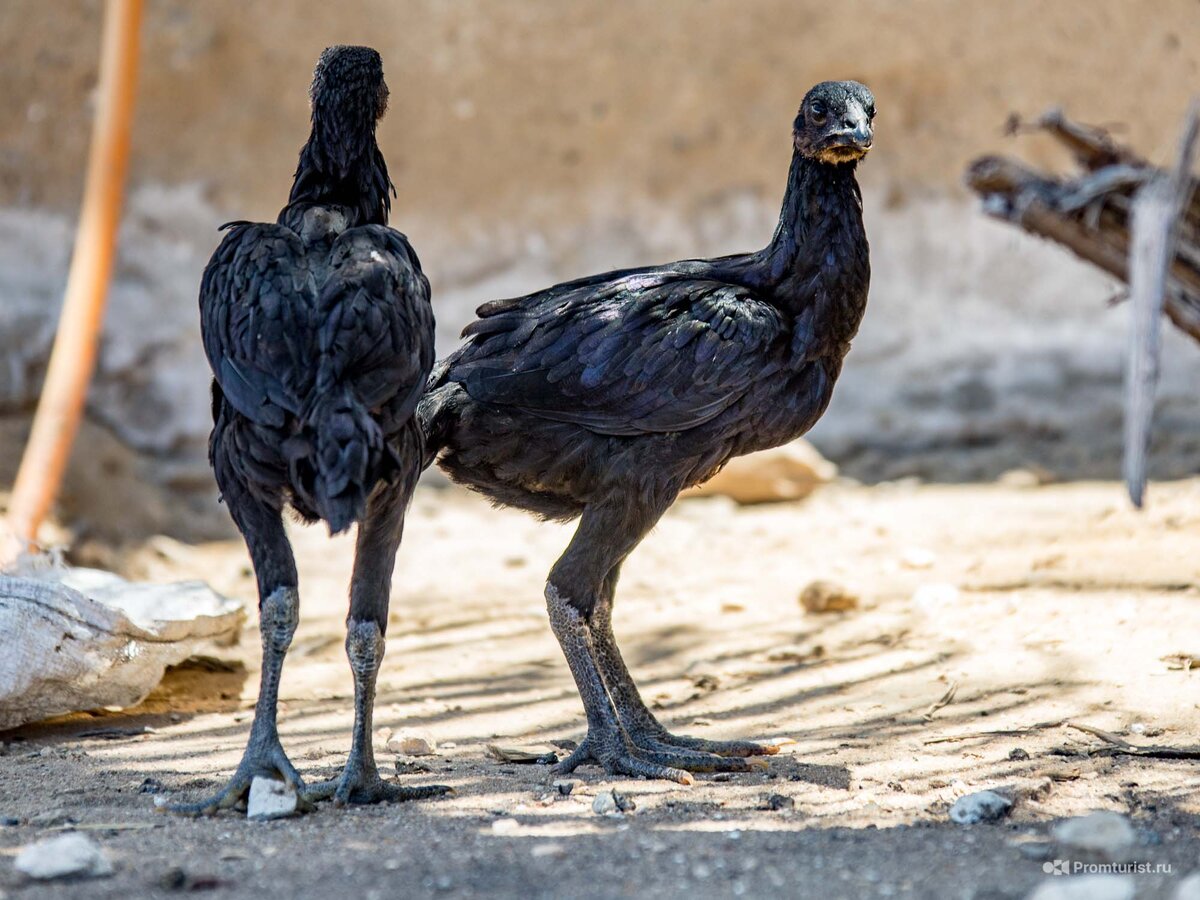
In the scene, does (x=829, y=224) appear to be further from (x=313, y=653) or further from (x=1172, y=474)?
(x=1172, y=474)

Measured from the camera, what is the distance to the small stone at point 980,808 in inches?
142

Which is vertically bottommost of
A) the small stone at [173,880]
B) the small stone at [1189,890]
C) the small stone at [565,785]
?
the small stone at [1189,890]

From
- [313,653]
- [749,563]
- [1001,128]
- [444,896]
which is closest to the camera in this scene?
[444,896]

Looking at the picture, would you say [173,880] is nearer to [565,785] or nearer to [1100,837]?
[565,785]

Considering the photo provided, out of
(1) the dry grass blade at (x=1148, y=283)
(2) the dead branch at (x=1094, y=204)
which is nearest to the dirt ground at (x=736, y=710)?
(1) the dry grass blade at (x=1148, y=283)

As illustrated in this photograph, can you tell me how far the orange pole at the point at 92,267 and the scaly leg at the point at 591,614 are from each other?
3.76 metres

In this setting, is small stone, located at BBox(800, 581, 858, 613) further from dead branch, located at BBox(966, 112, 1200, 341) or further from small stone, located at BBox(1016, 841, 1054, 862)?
small stone, located at BBox(1016, 841, 1054, 862)

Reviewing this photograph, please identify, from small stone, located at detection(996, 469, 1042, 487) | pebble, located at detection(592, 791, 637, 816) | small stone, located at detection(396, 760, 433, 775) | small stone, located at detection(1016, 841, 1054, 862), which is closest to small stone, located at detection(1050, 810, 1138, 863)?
small stone, located at detection(1016, 841, 1054, 862)

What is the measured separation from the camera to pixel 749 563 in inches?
301

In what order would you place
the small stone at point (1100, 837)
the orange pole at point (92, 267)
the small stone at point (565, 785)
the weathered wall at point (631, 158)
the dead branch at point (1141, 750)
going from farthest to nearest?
1. the weathered wall at point (631, 158)
2. the orange pole at point (92, 267)
3. the dead branch at point (1141, 750)
4. the small stone at point (565, 785)
5. the small stone at point (1100, 837)

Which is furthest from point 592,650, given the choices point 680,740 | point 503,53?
point 503,53

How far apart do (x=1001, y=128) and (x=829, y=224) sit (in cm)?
610

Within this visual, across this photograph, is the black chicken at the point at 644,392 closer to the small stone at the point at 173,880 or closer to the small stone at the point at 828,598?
the small stone at the point at 173,880

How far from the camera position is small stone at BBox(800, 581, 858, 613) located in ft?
21.1
